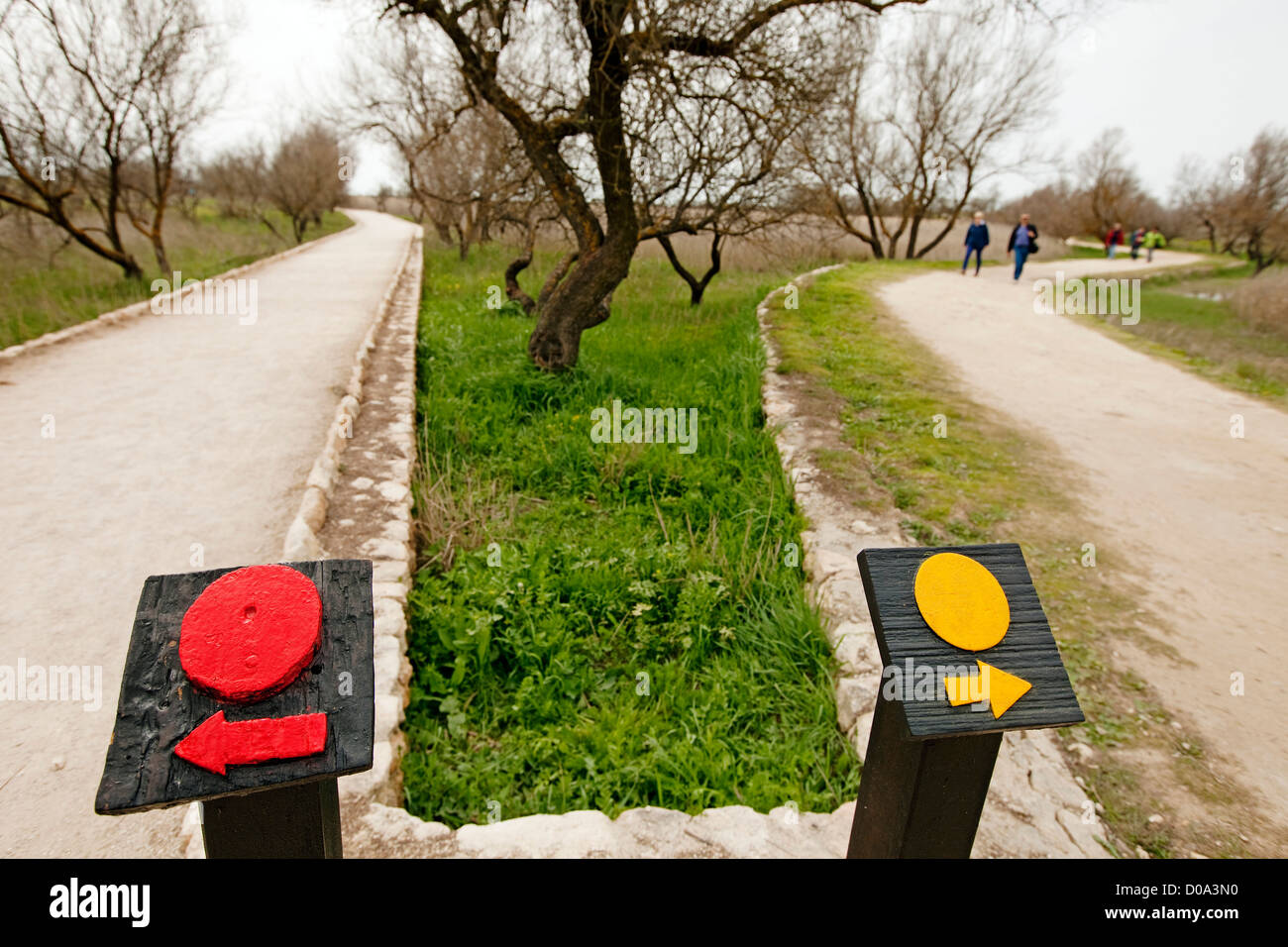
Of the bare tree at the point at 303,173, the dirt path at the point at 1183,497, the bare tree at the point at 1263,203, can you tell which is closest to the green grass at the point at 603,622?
the dirt path at the point at 1183,497

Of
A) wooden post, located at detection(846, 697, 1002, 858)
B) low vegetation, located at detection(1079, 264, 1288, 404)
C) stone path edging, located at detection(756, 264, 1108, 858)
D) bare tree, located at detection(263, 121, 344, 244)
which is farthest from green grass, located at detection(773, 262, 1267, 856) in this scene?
bare tree, located at detection(263, 121, 344, 244)

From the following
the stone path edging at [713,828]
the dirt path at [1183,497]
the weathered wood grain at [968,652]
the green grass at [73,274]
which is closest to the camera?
the weathered wood grain at [968,652]

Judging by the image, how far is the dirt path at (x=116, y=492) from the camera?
2.56 meters

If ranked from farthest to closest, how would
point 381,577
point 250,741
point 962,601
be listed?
1. point 381,577
2. point 962,601
3. point 250,741

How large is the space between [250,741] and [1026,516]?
16.3 ft

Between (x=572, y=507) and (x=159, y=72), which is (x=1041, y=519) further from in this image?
(x=159, y=72)

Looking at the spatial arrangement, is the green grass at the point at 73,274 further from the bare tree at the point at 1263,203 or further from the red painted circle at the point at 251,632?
the bare tree at the point at 1263,203

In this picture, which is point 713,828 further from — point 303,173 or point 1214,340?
point 303,173

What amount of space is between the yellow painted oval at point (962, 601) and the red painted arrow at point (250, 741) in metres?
1.27

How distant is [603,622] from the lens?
4020 mm

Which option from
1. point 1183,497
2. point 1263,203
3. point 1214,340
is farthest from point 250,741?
point 1263,203

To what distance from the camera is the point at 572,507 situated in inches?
207

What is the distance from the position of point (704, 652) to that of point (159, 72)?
14.6 metres
